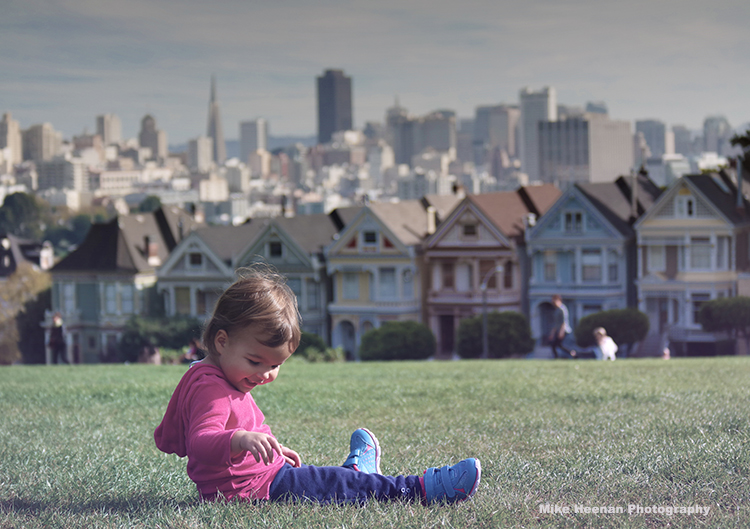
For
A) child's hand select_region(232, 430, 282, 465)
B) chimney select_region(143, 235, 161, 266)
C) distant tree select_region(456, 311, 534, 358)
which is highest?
chimney select_region(143, 235, 161, 266)

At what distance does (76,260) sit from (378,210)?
18927 millimetres

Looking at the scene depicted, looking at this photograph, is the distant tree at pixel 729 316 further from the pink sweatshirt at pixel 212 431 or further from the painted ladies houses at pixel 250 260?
the pink sweatshirt at pixel 212 431

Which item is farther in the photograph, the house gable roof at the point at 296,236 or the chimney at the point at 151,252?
the chimney at the point at 151,252

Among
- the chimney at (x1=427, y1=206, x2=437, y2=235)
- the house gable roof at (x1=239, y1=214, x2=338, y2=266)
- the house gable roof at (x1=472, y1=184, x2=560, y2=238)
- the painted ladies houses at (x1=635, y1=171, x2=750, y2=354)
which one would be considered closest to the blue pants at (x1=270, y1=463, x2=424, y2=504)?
the painted ladies houses at (x1=635, y1=171, x2=750, y2=354)

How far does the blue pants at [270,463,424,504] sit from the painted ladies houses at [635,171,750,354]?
3962 cm

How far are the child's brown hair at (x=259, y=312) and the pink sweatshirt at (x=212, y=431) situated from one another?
28cm

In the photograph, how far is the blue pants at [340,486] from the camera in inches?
230

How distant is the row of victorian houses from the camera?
43688 mm

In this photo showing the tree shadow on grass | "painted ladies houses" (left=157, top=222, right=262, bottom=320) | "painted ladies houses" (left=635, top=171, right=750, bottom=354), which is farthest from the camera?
"painted ladies houses" (left=157, top=222, right=262, bottom=320)

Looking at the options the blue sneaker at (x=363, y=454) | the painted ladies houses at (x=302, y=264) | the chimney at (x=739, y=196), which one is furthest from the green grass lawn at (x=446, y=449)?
the painted ladies houses at (x=302, y=264)

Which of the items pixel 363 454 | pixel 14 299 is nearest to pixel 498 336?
pixel 14 299

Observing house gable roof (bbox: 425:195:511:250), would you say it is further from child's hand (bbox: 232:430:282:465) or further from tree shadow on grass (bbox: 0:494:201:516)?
child's hand (bbox: 232:430:282:465)

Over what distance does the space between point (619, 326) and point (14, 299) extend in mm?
36120

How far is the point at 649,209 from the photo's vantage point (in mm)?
43875
